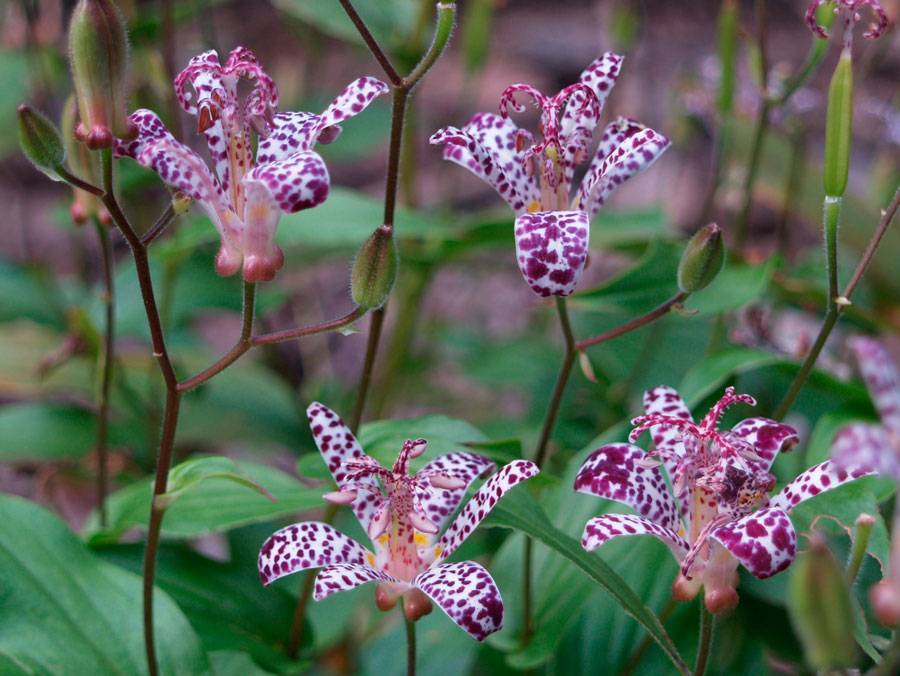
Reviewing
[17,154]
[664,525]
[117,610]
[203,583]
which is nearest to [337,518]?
[203,583]

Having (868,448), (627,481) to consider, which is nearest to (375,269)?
(627,481)

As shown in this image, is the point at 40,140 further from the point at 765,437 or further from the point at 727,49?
the point at 727,49

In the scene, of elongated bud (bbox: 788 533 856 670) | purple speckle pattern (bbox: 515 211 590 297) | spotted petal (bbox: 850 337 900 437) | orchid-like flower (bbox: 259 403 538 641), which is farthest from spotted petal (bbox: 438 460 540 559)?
spotted petal (bbox: 850 337 900 437)

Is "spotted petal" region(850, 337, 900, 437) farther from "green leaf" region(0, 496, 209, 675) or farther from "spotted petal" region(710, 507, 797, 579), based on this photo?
"green leaf" region(0, 496, 209, 675)

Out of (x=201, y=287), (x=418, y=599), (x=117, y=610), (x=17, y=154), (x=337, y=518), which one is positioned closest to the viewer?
(x=418, y=599)

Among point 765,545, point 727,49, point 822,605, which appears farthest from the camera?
point 727,49

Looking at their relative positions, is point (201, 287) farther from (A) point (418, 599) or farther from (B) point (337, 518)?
(A) point (418, 599)
